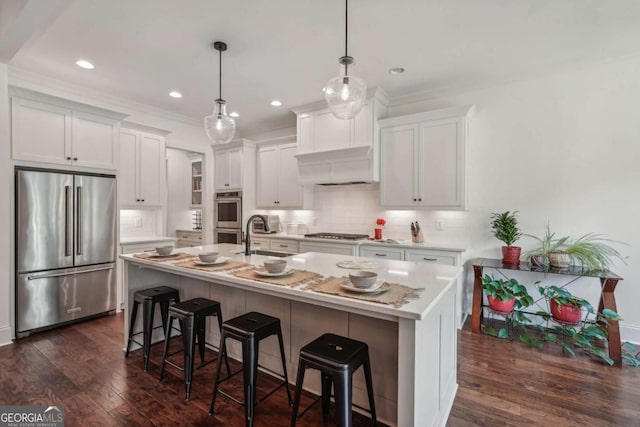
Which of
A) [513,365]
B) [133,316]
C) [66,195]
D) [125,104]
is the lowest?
[513,365]

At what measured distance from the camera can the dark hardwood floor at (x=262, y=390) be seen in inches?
75.4

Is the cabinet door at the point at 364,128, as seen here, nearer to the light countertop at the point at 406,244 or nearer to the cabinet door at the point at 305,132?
the cabinet door at the point at 305,132

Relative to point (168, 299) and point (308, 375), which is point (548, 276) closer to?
point (308, 375)

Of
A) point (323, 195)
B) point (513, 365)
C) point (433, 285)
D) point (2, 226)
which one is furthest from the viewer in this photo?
point (323, 195)

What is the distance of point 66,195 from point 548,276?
5.33 metres

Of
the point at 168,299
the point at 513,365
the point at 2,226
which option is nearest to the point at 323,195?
the point at 168,299

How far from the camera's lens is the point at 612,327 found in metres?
2.68

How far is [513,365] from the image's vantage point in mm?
2584

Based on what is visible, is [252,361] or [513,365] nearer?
[252,361]

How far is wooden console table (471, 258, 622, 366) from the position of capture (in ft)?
8.70

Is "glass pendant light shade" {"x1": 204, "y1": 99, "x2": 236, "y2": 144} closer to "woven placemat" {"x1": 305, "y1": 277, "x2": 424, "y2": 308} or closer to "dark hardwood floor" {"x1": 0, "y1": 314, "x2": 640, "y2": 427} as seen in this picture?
"woven placemat" {"x1": 305, "y1": 277, "x2": 424, "y2": 308}

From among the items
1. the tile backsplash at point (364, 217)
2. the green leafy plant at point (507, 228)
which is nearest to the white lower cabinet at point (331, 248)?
the tile backsplash at point (364, 217)

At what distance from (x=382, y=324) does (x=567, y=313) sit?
2229 mm

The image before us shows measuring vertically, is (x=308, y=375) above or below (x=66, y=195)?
below
